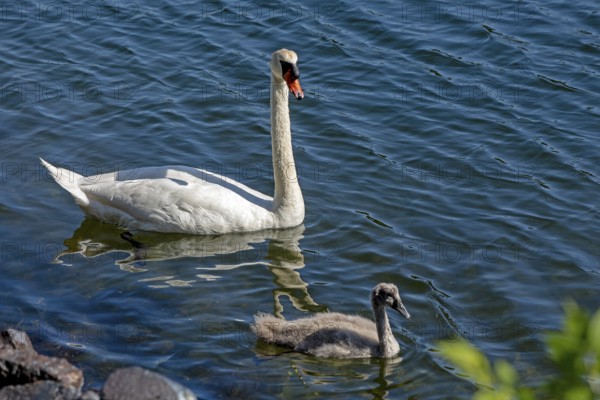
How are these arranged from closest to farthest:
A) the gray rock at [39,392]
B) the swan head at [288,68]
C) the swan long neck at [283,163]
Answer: the gray rock at [39,392] < the swan head at [288,68] < the swan long neck at [283,163]

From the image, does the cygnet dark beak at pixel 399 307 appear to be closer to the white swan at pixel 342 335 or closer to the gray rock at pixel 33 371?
the white swan at pixel 342 335

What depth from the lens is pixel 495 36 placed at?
1559cm

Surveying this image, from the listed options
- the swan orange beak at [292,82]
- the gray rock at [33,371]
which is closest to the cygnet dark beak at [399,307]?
the gray rock at [33,371]

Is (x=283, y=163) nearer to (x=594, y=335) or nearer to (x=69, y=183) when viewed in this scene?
(x=69, y=183)

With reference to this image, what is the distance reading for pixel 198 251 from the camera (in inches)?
413

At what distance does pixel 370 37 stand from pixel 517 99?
130 inches

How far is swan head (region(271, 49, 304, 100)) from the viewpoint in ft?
34.0

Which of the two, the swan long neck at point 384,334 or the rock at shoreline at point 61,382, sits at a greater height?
the rock at shoreline at point 61,382

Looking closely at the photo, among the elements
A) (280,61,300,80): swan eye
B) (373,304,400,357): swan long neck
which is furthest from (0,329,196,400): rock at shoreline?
(280,61,300,80): swan eye

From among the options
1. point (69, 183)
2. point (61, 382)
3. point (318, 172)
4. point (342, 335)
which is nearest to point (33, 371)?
point (61, 382)

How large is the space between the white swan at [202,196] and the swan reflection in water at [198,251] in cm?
12

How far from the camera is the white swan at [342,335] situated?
26.3 ft

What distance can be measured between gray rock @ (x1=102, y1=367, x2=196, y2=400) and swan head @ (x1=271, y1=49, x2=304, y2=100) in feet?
15.9

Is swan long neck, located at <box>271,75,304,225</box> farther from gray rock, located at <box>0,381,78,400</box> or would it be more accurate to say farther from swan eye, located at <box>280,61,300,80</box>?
gray rock, located at <box>0,381,78,400</box>
